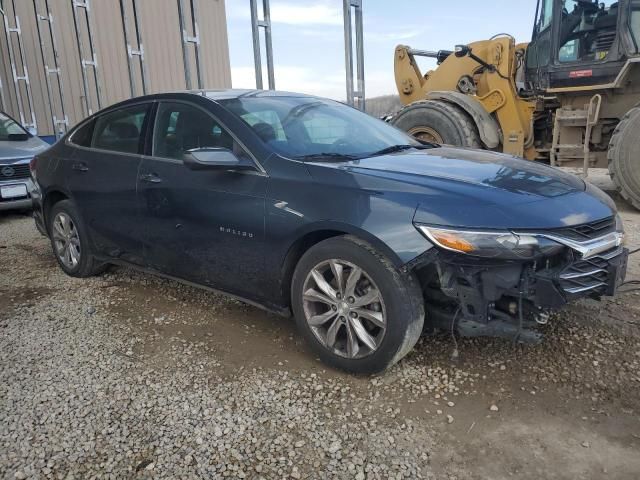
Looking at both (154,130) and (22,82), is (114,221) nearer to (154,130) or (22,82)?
(154,130)

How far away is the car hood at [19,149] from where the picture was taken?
23.7ft

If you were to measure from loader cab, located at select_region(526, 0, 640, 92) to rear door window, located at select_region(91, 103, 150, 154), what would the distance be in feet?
18.1

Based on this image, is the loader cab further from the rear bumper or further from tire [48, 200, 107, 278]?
the rear bumper

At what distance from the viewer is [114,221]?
3920mm

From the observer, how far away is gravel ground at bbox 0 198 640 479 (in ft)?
6.95

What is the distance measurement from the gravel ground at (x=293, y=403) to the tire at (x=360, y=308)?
14 centimetres

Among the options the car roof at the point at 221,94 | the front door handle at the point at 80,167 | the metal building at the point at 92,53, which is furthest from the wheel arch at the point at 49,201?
the metal building at the point at 92,53

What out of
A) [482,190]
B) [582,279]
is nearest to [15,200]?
[482,190]

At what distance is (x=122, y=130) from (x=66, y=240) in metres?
1.26

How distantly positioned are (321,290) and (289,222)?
42 cm

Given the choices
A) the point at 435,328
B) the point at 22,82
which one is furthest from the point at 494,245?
the point at 22,82

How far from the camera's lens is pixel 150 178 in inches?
140

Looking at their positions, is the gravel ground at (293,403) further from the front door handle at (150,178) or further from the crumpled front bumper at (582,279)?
the front door handle at (150,178)

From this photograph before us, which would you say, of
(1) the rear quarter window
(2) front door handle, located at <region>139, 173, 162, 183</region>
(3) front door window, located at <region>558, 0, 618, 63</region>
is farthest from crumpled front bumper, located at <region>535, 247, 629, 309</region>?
(3) front door window, located at <region>558, 0, 618, 63</region>
